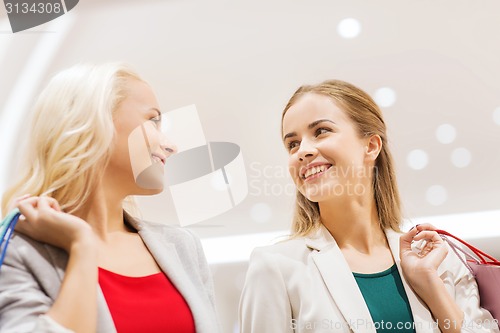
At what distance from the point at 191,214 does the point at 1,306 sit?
0.94 m

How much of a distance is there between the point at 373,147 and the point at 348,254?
1.05 ft

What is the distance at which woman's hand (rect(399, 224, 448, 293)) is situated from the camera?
151cm

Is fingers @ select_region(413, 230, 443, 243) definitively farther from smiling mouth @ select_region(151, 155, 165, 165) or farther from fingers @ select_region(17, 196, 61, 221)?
fingers @ select_region(17, 196, 61, 221)

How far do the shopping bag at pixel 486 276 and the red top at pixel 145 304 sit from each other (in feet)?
2.37

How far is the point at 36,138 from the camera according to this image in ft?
4.42

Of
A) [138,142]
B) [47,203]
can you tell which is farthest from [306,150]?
[47,203]

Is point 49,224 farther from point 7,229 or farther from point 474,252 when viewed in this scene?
point 474,252

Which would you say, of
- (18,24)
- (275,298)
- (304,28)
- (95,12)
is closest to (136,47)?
(95,12)

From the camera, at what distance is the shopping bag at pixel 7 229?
44.9 inches

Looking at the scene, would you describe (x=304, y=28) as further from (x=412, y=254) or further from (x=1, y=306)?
(x=1, y=306)

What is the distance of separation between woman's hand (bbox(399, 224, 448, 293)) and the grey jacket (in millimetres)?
512

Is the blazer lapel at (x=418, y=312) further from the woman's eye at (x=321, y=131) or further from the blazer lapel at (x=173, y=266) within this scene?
the blazer lapel at (x=173, y=266)

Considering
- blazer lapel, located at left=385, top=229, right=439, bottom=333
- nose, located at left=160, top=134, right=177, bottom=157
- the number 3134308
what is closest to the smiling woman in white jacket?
blazer lapel, located at left=385, top=229, right=439, bottom=333

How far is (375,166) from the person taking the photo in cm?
179
